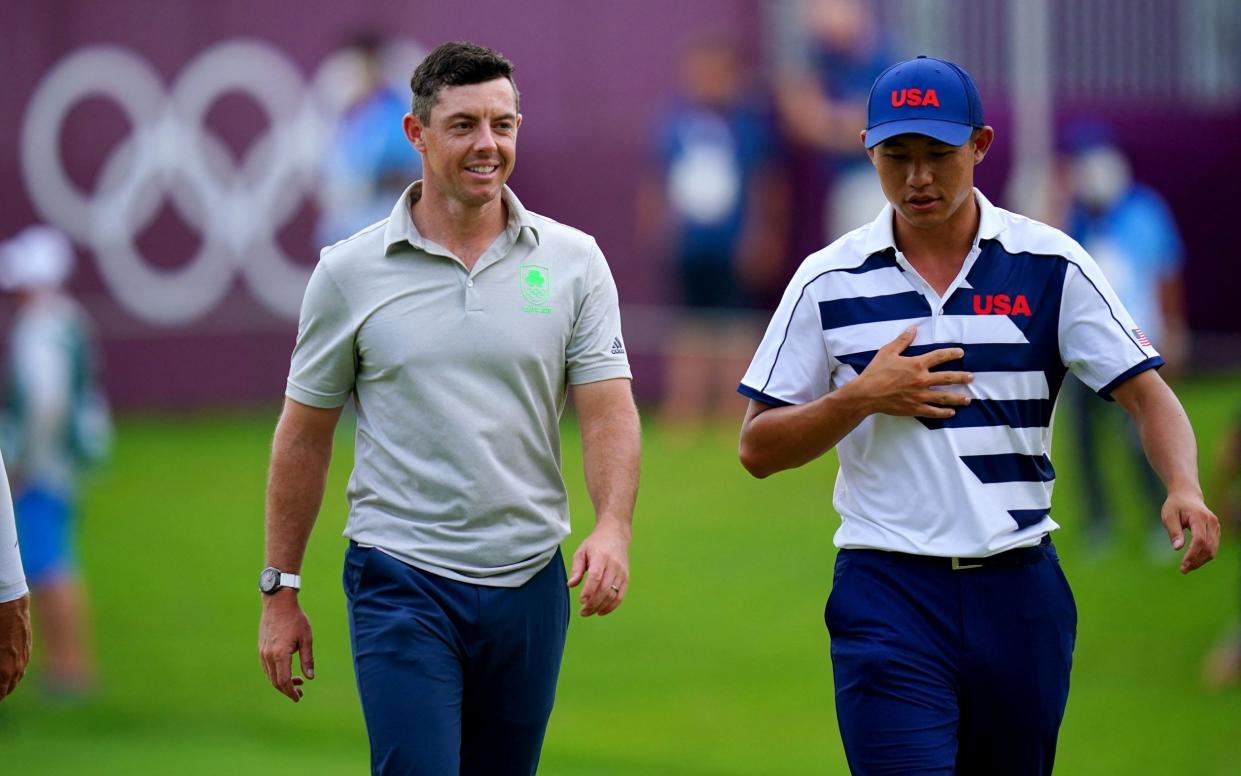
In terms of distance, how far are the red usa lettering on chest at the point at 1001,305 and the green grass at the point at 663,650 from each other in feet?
17.4

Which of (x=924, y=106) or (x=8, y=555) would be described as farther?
(x=924, y=106)

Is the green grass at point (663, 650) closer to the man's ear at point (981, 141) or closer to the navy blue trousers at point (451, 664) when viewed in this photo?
the navy blue trousers at point (451, 664)

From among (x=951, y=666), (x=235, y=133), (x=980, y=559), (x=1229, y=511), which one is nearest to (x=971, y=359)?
(x=980, y=559)

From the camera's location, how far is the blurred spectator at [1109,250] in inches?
529

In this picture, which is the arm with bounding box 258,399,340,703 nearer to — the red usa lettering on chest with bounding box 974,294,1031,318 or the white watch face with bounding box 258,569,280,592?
the white watch face with bounding box 258,569,280,592

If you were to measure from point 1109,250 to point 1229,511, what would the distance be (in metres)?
2.04

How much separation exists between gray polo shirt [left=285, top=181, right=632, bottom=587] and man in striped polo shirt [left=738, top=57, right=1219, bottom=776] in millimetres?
685

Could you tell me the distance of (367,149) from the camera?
17.0 metres

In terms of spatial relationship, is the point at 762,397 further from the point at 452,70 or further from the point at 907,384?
the point at 452,70

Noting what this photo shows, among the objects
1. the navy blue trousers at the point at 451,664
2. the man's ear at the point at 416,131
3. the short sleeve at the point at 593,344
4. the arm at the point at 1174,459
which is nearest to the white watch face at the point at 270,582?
the navy blue trousers at the point at 451,664

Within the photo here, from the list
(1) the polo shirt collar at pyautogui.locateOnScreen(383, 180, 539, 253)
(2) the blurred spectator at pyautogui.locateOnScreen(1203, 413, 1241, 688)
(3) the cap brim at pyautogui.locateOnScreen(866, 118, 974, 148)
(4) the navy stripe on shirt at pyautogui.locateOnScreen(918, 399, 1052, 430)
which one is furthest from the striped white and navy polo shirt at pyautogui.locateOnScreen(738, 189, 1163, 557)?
(2) the blurred spectator at pyautogui.locateOnScreen(1203, 413, 1241, 688)

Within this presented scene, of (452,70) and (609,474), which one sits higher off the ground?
(452,70)

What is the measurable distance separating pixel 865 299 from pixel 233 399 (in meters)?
15.5

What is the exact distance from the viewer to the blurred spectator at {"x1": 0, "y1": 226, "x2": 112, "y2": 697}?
12.0m
